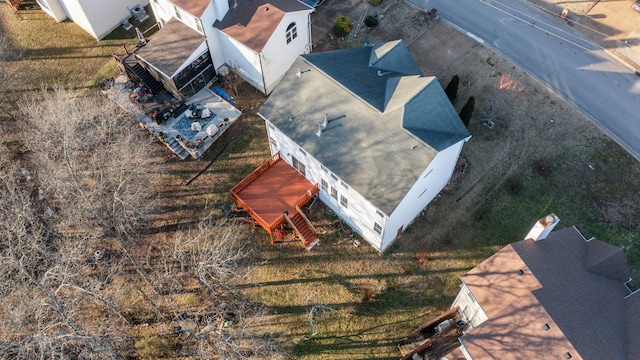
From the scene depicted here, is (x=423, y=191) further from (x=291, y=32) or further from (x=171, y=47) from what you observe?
(x=171, y=47)

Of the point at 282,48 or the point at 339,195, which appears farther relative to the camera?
the point at 282,48

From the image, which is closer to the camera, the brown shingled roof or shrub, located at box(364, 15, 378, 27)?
the brown shingled roof

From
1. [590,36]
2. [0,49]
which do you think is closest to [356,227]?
[590,36]

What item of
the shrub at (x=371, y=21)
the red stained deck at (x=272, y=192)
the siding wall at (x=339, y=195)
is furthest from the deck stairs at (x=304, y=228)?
the shrub at (x=371, y=21)

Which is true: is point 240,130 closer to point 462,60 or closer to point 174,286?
point 174,286

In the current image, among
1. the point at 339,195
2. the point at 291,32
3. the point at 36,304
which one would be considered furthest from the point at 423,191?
the point at 36,304

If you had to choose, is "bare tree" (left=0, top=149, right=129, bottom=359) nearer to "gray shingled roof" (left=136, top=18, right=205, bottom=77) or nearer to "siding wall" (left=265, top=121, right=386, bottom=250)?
"gray shingled roof" (left=136, top=18, right=205, bottom=77)

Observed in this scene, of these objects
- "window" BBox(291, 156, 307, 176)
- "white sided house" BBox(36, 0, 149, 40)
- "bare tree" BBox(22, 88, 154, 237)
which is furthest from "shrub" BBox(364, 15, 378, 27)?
"bare tree" BBox(22, 88, 154, 237)
